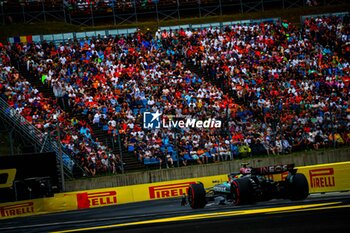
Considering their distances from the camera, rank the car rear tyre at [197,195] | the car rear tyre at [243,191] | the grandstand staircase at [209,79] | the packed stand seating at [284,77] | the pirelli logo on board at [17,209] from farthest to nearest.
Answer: the grandstand staircase at [209,79] → the packed stand seating at [284,77] → the pirelli logo on board at [17,209] → the car rear tyre at [197,195] → the car rear tyre at [243,191]

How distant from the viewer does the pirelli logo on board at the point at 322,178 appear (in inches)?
687

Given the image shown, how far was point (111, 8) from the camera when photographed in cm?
3916

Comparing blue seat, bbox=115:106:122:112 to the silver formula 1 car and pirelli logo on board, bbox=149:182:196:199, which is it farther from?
the silver formula 1 car

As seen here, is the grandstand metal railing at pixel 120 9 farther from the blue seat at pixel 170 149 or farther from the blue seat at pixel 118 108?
the blue seat at pixel 170 149

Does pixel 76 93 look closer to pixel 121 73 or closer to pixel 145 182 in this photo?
pixel 121 73

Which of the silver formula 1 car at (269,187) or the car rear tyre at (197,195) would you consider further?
the car rear tyre at (197,195)

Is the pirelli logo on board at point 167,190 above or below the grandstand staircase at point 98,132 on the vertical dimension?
below

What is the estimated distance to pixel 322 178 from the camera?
17766mm

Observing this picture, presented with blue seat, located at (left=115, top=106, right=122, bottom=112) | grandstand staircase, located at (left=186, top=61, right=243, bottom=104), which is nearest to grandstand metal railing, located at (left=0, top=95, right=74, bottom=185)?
blue seat, located at (left=115, top=106, right=122, bottom=112)

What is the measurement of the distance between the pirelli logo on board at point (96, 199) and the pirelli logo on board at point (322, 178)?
28.8 feet

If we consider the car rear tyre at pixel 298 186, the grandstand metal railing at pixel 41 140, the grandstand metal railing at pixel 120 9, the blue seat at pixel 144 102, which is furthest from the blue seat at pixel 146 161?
the grandstand metal railing at pixel 120 9

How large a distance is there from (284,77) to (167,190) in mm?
11271

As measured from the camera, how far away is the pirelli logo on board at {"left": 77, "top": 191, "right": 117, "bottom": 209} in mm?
22766

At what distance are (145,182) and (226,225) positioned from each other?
14.5 m
